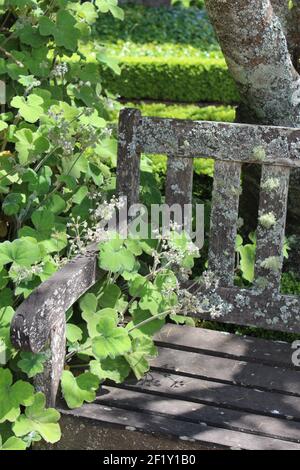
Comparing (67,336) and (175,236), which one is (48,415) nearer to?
(67,336)

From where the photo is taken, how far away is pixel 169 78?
31.6 feet

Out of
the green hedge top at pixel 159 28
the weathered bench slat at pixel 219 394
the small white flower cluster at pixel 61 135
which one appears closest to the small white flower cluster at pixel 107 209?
the small white flower cluster at pixel 61 135

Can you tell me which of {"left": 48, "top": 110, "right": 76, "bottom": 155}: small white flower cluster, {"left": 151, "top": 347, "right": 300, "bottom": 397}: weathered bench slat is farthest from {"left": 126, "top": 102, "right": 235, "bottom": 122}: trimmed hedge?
{"left": 151, "top": 347, "right": 300, "bottom": 397}: weathered bench slat

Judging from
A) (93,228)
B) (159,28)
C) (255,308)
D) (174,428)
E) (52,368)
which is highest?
(159,28)

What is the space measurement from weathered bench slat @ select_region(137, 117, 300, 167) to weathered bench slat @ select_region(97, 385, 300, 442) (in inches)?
39.0

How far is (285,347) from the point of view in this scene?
147 inches

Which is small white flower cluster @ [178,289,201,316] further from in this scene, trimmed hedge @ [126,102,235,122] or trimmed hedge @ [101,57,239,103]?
trimmed hedge @ [101,57,239,103]

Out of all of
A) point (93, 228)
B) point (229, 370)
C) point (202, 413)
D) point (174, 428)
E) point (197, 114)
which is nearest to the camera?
point (174, 428)

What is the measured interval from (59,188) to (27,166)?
1.10 feet

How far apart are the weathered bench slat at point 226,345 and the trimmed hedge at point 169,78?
5929 mm

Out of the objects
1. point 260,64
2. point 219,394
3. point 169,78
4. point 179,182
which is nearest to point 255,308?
point 219,394

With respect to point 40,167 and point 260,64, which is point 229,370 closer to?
point 40,167

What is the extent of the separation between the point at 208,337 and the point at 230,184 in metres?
0.64
